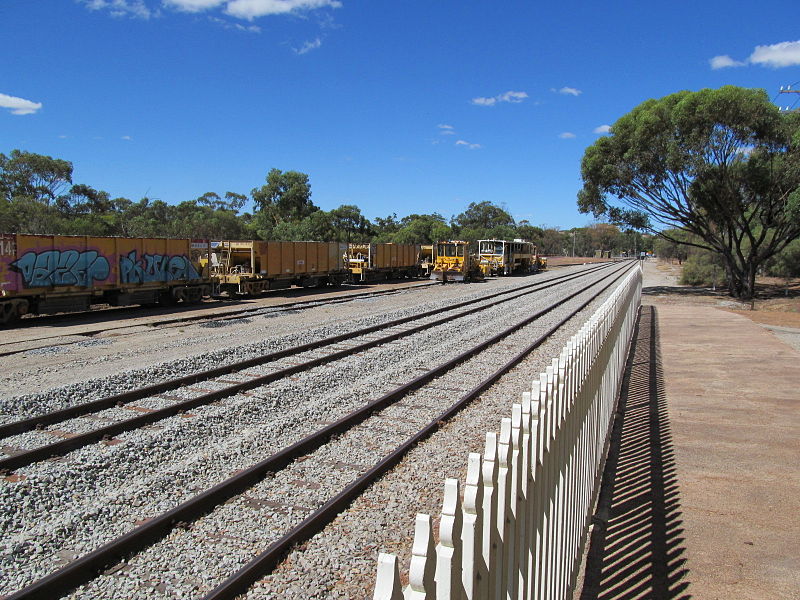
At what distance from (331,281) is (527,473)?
101 ft

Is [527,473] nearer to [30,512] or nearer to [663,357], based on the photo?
[30,512]

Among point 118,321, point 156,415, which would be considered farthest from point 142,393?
point 118,321

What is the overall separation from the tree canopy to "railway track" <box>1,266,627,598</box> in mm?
25421

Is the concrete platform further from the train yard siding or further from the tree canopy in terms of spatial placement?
the tree canopy

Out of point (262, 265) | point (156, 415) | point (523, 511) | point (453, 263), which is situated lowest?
point (156, 415)

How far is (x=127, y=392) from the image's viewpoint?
827 centimetres

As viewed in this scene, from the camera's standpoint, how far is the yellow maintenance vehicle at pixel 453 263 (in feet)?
132

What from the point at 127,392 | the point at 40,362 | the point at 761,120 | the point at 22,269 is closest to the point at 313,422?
the point at 127,392

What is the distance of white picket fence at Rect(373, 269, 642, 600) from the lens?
154cm

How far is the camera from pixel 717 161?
3097 centimetres

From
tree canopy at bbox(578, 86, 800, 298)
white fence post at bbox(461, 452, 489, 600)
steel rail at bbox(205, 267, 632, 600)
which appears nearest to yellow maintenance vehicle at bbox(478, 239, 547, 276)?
tree canopy at bbox(578, 86, 800, 298)

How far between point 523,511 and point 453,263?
38655 millimetres

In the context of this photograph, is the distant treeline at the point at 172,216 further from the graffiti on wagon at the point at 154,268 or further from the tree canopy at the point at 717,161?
the graffiti on wagon at the point at 154,268

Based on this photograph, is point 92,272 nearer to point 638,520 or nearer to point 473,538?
point 638,520
